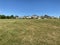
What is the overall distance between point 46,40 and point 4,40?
449 cm

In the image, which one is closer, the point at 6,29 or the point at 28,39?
the point at 28,39

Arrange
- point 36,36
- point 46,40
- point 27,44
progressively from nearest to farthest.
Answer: point 27,44 < point 46,40 < point 36,36

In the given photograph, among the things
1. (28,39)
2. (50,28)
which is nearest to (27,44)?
(28,39)

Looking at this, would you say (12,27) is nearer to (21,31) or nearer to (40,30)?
(21,31)

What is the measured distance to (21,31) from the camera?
17.4 m

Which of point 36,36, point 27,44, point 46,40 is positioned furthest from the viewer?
point 36,36

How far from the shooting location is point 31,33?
1705cm

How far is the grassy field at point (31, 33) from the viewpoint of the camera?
48.3 feet

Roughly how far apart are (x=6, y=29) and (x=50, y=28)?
5864mm

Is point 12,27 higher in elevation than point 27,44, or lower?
higher

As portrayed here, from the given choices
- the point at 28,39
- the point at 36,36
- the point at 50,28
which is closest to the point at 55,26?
the point at 50,28

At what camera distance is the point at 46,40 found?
15.2 m

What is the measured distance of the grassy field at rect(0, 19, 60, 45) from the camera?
1473cm

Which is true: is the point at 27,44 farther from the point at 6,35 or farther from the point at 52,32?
the point at 52,32
